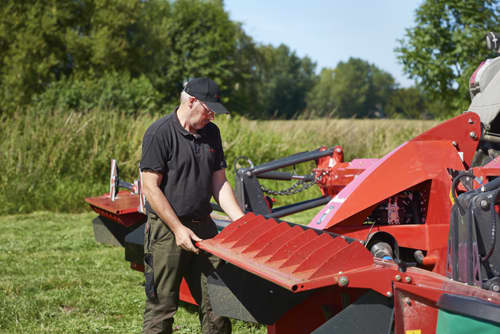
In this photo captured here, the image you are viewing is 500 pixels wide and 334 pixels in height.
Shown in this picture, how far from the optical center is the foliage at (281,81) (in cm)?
4881

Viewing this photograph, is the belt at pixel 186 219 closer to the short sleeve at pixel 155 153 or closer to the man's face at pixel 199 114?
the short sleeve at pixel 155 153

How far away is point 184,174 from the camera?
3125 millimetres

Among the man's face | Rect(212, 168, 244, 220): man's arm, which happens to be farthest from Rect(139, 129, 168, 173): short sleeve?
Rect(212, 168, 244, 220): man's arm

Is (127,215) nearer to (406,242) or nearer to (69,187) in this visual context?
(406,242)

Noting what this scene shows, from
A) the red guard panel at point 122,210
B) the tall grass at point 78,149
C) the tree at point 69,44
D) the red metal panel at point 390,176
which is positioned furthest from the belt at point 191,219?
the tree at point 69,44

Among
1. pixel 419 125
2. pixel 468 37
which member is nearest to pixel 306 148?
pixel 419 125

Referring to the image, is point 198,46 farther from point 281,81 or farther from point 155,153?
point 155,153

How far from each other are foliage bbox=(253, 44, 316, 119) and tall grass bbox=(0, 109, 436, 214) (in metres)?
35.5

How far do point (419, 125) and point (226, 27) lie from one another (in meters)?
31.9

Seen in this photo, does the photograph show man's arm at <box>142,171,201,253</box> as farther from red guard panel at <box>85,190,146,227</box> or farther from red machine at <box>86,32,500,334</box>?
red guard panel at <box>85,190,146,227</box>

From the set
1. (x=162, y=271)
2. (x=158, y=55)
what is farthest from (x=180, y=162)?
(x=158, y=55)

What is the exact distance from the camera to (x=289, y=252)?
2.51 meters

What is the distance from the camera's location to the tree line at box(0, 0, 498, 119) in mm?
13430

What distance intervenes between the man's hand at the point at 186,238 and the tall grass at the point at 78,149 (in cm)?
724
